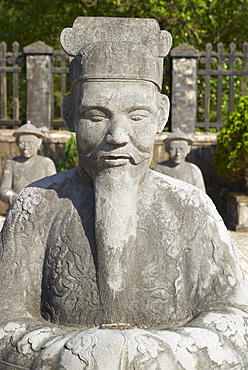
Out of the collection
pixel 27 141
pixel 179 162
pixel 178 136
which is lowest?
pixel 179 162

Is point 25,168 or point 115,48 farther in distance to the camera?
point 25,168

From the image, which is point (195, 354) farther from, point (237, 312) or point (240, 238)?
point (240, 238)

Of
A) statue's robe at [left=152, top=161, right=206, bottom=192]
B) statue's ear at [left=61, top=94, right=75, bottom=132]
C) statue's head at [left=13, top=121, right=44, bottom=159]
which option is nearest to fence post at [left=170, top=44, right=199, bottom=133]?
statue's robe at [left=152, top=161, right=206, bottom=192]

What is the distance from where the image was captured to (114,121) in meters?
2.16

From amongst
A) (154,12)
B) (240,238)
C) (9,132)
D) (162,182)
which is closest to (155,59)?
(162,182)

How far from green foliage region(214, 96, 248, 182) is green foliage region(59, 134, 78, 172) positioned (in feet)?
9.27

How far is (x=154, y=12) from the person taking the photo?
14.0 metres

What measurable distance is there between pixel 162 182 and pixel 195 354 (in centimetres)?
82

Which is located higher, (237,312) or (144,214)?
(144,214)

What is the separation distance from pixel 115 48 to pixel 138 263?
0.92 metres

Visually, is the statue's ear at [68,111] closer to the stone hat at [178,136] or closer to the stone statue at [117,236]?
the stone statue at [117,236]

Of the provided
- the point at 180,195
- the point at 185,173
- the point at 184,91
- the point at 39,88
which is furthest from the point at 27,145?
the point at 180,195

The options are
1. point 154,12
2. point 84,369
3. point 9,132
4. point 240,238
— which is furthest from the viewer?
point 154,12

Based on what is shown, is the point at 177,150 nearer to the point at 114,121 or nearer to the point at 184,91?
the point at 184,91
